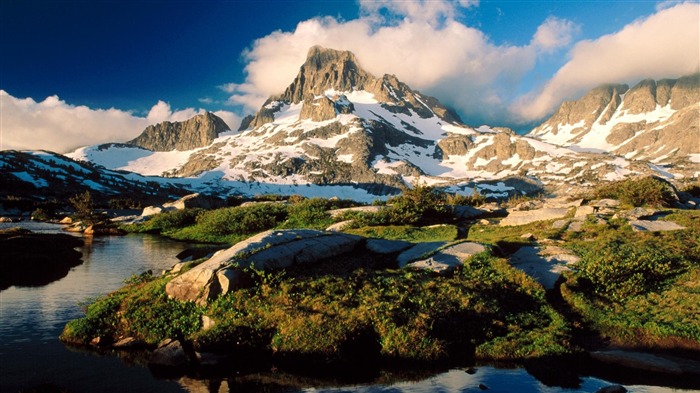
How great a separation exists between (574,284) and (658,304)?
3575 millimetres

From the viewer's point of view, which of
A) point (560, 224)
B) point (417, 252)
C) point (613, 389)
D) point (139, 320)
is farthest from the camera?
point (560, 224)

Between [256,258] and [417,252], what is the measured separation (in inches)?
418

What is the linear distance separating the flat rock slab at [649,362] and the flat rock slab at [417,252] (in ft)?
36.0

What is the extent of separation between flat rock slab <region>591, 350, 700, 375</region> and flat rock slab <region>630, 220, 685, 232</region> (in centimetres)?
1764

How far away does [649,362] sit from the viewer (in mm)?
16125

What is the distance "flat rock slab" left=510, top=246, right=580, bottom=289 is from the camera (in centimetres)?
2342

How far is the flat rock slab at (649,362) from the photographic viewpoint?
15695 mm

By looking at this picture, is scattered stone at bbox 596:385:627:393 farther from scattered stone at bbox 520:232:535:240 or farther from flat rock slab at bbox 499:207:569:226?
flat rock slab at bbox 499:207:569:226

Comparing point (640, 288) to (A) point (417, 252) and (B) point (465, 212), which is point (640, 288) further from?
(B) point (465, 212)

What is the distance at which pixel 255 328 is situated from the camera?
17812 mm

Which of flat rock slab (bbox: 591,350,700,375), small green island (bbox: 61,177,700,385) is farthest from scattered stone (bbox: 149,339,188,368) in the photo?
flat rock slab (bbox: 591,350,700,375)

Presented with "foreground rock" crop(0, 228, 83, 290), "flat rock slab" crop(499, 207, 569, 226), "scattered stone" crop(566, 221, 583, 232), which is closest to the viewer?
"foreground rock" crop(0, 228, 83, 290)


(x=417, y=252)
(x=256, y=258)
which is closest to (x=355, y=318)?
(x=256, y=258)

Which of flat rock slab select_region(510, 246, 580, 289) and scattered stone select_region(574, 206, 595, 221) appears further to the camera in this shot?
scattered stone select_region(574, 206, 595, 221)
